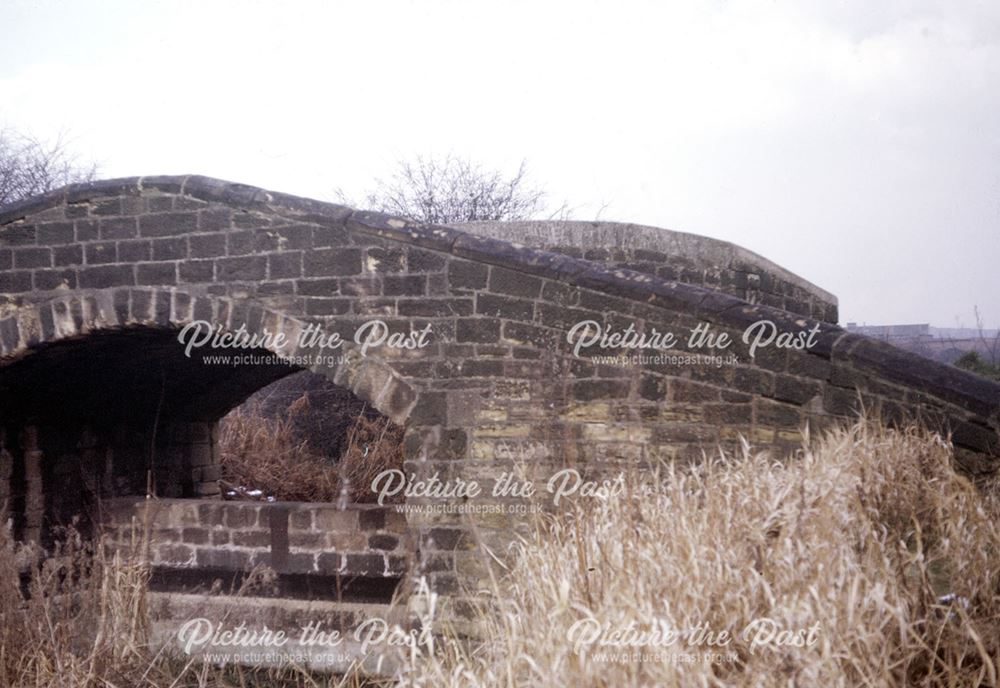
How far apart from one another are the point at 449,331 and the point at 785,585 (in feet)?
10.5

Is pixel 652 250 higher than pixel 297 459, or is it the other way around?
pixel 652 250

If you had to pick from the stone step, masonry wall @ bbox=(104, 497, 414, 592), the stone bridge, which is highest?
the stone bridge

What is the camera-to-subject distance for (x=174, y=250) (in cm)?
591

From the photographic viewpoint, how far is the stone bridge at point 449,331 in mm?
4992

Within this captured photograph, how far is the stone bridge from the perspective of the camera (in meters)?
4.99

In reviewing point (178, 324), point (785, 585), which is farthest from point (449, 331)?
point (785, 585)

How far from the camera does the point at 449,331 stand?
5523 mm

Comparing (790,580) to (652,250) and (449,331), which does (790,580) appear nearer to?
(449,331)

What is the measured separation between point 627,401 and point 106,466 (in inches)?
213

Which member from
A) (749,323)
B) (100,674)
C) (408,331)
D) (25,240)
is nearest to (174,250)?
(25,240)

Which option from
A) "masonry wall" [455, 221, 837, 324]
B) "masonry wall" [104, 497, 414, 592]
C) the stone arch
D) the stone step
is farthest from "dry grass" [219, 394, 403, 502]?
the stone arch

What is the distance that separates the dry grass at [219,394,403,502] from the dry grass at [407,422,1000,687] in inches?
308

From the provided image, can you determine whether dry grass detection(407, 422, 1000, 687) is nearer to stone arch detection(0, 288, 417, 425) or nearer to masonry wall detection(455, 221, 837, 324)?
stone arch detection(0, 288, 417, 425)

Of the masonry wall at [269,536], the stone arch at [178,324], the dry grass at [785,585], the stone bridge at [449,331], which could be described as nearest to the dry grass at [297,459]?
the masonry wall at [269,536]
